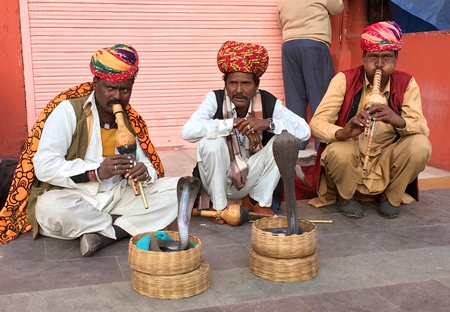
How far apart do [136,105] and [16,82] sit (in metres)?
1.25

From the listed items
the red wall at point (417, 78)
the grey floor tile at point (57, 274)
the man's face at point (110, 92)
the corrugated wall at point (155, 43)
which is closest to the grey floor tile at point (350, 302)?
the grey floor tile at point (57, 274)

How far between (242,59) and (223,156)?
64 cm

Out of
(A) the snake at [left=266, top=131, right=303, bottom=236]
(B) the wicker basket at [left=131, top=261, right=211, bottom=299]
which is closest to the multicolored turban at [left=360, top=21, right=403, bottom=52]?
(A) the snake at [left=266, top=131, right=303, bottom=236]

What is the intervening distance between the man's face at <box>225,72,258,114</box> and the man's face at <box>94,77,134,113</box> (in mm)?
743

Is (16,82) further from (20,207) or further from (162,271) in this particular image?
(162,271)

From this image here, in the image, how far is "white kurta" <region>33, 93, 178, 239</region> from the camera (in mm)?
3504

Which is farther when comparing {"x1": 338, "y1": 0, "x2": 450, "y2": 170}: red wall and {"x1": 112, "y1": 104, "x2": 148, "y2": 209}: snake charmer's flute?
{"x1": 338, "y1": 0, "x2": 450, "y2": 170}: red wall

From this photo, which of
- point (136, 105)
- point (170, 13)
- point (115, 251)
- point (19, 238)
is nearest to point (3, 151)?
point (136, 105)

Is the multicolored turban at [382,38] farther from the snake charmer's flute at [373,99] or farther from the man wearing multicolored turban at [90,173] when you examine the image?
the man wearing multicolored turban at [90,173]

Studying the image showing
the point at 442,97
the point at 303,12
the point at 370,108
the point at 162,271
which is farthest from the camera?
the point at 303,12

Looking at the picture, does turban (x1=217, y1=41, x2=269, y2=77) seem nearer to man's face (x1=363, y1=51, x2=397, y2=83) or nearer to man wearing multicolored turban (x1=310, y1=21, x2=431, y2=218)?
man wearing multicolored turban (x1=310, y1=21, x2=431, y2=218)

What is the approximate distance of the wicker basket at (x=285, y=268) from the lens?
3.08 metres

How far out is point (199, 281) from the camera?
2.94m

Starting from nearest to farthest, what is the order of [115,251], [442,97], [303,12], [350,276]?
[350,276]
[115,251]
[442,97]
[303,12]
